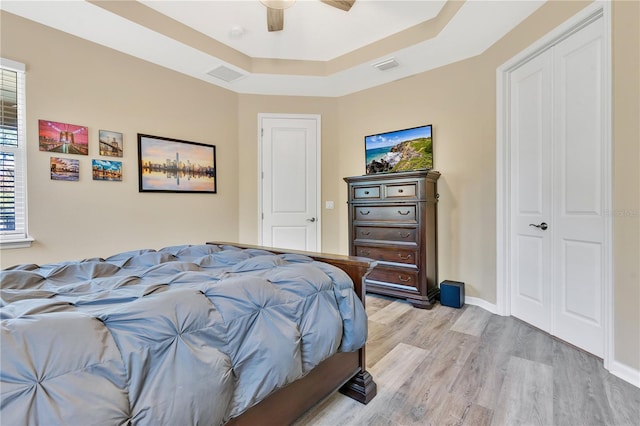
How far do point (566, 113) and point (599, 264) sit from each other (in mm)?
1184

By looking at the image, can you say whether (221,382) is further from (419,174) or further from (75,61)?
(75,61)

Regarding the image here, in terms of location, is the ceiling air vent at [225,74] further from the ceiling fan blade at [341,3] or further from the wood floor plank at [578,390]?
the wood floor plank at [578,390]

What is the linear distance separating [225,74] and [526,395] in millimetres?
4142

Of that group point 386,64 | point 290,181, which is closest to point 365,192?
point 290,181

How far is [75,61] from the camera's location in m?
2.89

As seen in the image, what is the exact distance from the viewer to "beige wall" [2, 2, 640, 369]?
6.36ft

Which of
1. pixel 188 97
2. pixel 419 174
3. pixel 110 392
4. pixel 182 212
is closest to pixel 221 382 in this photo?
pixel 110 392

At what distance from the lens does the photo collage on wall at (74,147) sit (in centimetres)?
275

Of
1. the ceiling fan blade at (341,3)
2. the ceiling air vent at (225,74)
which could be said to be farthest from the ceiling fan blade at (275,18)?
the ceiling air vent at (225,74)

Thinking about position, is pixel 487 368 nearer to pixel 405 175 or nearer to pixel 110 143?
pixel 405 175

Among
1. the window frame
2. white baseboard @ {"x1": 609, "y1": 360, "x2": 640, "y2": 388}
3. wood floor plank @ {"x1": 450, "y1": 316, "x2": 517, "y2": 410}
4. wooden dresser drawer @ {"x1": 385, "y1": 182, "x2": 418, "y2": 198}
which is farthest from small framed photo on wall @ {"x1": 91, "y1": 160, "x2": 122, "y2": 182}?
white baseboard @ {"x1": 609, "y1": 360, "x2": 640, "y2": 388}

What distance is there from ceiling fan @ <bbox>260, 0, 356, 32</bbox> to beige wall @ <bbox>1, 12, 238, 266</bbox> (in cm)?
162

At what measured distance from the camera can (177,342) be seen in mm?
896

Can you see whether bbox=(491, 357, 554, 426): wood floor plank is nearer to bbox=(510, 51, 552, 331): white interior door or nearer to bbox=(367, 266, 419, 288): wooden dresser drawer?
bbox=(510, 51, 552, 331): white interior door
